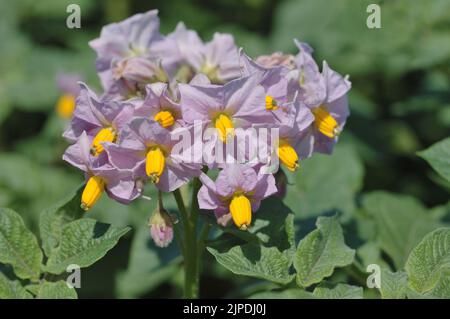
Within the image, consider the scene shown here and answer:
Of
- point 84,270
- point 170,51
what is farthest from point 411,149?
point 170,51

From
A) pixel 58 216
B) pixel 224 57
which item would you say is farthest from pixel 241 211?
pixel 224 57

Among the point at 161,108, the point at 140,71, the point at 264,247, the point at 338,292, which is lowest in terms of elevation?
the point at 338,292

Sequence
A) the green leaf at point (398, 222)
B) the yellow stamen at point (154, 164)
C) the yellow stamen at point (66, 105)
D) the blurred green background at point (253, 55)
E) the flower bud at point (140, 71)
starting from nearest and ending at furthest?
the yellow stamen at point (154, 164) < the flower bud at point (140, 71) < the green leaf at point (398, 222) < the blurred green background at point (253, 55) < the yellow stamen at point (66, 105)

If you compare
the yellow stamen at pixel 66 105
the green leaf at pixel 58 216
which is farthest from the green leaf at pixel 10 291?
the yellow stamen at pixel 66 105

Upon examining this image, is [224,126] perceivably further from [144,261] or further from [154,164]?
[144,261]

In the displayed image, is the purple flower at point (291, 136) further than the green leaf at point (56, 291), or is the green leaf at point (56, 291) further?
the purple flower at point (291, 136)

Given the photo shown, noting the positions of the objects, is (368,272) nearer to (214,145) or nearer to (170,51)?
(214,145)

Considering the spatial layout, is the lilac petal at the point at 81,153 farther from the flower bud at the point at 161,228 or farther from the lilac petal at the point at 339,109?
the lilac petal at the point at 339,109
